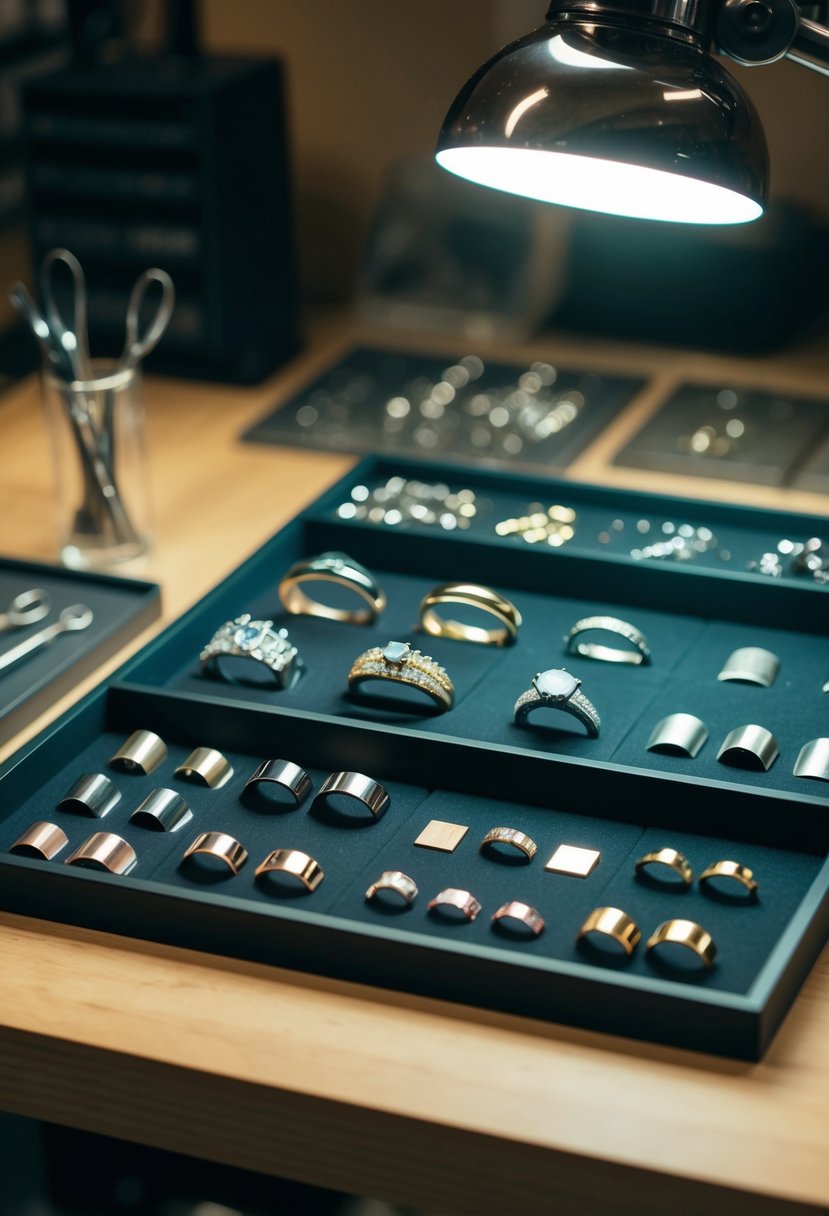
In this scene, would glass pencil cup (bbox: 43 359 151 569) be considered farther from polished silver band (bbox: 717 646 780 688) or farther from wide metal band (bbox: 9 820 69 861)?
polished silver band (bbox: 717 646 780 688)

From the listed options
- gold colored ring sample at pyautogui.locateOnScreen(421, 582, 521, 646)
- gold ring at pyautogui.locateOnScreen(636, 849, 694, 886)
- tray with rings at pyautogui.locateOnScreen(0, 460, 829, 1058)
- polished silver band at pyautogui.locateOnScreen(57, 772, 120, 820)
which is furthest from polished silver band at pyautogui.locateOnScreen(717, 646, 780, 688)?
polished silver band at pyautogui.locateOnScreen(57, 772, 120, 820)

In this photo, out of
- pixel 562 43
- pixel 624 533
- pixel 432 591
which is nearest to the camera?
Result: pixel 562 43

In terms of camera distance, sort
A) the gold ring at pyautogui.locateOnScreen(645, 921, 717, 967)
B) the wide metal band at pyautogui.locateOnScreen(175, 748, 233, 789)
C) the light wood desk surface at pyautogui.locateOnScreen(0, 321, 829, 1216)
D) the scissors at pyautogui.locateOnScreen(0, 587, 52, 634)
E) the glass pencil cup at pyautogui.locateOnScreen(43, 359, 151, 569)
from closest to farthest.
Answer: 1. the light wood desk surface at pyautogui.locateOnScreen(0, 321, 829, 1216)
2. the gold ring at pyautogui.locateOnScreen(645, 921, 717, 967)
3. the wide metal band at pyautogui.locateOnScreen(175, 748, 233, 789)
4. the scissors at pyautogui.locateOnScreen(0, 587, 52, 634)
5. the glass pencil cup at pyautogui.locateOnScreen(43, 359, 151, 569)

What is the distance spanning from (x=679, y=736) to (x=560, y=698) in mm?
105

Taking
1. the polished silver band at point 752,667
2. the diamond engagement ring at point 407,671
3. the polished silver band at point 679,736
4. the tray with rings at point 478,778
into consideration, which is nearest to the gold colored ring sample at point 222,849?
the tray with rings at point 478,778

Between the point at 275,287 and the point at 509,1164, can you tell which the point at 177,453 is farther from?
the point at 509,1164

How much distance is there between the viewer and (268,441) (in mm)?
2086

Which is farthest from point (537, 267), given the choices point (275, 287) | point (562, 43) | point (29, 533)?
point (562, 43)

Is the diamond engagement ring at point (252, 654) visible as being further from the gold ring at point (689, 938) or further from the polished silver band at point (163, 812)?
the gold ring at point (689, 938)

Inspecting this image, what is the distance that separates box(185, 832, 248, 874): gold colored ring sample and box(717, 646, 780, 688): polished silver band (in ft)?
1.68

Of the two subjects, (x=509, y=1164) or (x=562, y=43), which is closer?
(x=509, y=1164)

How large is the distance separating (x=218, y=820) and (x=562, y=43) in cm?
66

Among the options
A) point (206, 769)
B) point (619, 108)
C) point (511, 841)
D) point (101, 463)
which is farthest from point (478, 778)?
point (101, 463)

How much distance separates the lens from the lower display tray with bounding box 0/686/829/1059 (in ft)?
3.69
